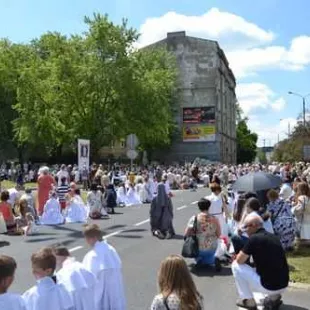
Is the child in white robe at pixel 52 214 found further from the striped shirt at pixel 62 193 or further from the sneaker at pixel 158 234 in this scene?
the sneaker at pixel 158 234

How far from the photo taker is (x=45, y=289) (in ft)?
17.5

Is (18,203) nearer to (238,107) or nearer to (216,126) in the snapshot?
(216,126)

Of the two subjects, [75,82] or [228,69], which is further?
[228,69]

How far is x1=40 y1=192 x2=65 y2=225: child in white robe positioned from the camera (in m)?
19.7

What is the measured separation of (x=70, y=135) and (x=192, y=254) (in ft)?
140

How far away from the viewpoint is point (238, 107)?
131m

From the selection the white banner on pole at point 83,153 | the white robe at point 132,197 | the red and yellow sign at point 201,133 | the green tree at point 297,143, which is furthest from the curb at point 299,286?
the red and yellow sign at point 201,133

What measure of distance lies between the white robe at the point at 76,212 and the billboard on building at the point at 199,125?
199 ft

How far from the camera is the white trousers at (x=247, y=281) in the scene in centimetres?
813

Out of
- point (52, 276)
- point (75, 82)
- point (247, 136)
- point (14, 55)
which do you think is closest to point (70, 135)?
point (75, 82)

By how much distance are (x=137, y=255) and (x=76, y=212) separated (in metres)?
8.02

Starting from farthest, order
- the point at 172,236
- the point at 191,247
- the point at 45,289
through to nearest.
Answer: the point at 172,236, the point at 191,247, the point at 45,289

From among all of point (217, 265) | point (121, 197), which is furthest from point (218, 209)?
point (121, 197)

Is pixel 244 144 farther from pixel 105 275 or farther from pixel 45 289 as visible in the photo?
pixel 45 289
